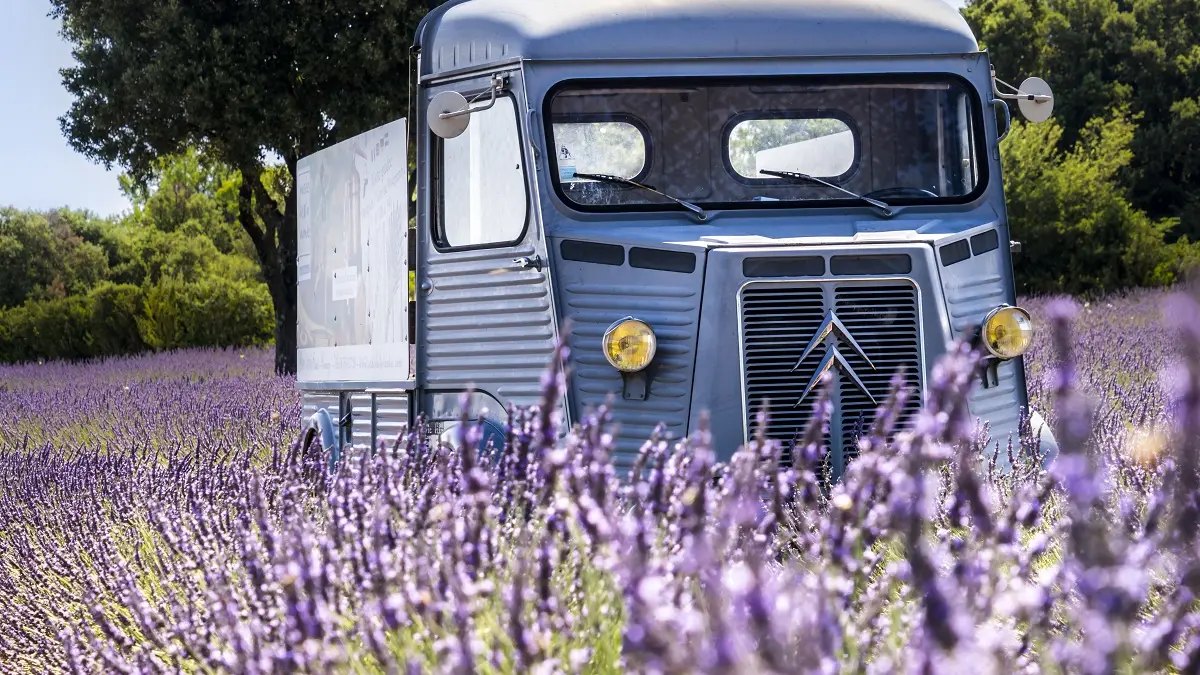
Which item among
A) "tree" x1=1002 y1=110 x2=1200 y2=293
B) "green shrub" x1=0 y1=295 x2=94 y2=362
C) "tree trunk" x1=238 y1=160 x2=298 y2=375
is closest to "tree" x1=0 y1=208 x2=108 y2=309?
"green shrub" x1=0 y1=295 x2=94 y2=362

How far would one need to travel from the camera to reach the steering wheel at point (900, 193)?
5656mm

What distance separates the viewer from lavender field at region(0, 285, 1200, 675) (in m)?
1.61

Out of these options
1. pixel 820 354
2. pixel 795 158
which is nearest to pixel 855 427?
pixel 820 354

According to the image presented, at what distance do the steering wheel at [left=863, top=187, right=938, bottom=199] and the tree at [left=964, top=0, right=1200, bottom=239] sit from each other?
89.8 ft

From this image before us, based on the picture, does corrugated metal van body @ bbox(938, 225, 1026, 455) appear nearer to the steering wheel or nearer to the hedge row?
the steering wheel

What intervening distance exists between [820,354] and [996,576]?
2882mm

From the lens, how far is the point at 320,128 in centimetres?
1844

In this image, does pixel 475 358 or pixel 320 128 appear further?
pixel 320 128

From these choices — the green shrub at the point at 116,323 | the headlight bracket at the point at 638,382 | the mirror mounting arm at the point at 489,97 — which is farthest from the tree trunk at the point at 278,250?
the headlight bracket at the point at 638,382

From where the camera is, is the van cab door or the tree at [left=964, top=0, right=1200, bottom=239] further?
the tree at [left=964, top=0, right=1200, bottom=239]

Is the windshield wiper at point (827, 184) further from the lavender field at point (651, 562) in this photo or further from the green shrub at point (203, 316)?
the green shrub at point (203, 316)

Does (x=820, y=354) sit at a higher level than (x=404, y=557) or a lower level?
higher

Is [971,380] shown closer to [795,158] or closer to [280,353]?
[795,158]

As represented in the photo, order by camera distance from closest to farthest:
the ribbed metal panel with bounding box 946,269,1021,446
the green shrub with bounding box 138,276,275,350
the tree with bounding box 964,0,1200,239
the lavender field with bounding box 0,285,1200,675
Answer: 1. the lavender field with bounding box 0,285,1200,675
2. the ribbed metal panel with bounding box 946,269,1021,446
3. the green shrub with bounding box 138,276,275,350
4. the tree with bounding box 964,0,1200,239
